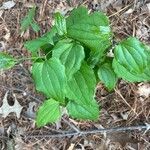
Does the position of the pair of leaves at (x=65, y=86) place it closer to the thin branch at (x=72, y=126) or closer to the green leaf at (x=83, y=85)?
the green leaf at (x=83, y=85)

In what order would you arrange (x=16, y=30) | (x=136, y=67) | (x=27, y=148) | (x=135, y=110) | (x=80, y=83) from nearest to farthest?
1. (x=136, y=67)
2. (x=80, y=83)
3. (x=135, y=110)
4. (x=27, y=148)
5. (x=16, y=30)

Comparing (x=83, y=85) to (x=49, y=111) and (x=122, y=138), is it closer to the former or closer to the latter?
(x=49, y=111)

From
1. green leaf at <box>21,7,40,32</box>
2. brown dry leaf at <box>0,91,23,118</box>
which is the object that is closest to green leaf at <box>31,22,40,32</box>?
green leaf at <box>21,7,40,32</box>

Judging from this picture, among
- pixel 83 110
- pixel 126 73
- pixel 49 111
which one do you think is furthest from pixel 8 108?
pixel 126 73

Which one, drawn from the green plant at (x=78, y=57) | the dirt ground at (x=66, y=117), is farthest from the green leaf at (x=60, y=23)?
the dirt ground at (x=66, y=117)

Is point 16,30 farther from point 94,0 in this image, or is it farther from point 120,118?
point 120,118

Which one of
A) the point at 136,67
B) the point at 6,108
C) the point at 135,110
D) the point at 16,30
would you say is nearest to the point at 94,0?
the point at 16,30
